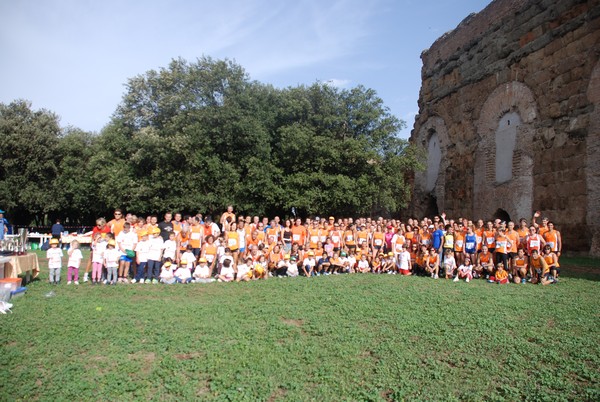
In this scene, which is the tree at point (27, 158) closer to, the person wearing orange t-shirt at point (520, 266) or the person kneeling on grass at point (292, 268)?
the person kneeling on grass at point (292, 268)

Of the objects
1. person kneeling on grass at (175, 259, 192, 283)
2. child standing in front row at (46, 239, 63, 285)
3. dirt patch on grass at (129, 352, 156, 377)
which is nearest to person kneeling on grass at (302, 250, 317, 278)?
person kneeling on grass at (175, 259, 192, 283)

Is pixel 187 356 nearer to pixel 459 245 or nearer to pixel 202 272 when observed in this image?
pixel 202 272

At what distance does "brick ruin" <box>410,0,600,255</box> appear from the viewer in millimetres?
12758

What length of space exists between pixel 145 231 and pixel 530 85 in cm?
1335

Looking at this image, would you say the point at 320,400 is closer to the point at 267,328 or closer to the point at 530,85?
the point at 267,328

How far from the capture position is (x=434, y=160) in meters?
20.9

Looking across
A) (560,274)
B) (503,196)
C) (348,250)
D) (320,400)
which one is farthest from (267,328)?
(503,196)

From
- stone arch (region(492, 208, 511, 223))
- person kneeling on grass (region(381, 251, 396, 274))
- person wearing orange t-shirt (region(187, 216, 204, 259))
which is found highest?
stone arch (region(492, 208, 511, 223))

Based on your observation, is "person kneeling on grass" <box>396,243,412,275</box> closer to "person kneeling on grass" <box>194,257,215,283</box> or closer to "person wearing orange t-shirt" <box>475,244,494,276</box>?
"person wearing orange t-shirt" <box>475,244,494,276</box>

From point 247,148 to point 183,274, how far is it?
11000 millimetres

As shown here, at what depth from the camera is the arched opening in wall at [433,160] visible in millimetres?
20578

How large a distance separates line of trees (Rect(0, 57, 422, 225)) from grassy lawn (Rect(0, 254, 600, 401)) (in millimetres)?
10998

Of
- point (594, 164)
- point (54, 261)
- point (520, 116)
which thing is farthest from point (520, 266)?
point (54, 261)

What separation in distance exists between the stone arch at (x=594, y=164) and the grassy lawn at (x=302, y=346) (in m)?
5.43
